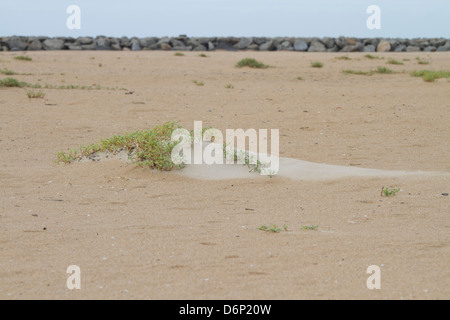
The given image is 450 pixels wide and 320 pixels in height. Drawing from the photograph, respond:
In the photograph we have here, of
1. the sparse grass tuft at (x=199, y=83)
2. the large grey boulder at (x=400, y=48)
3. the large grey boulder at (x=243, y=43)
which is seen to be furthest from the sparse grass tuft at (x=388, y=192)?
the large grey boulder at (x=400, y=48)

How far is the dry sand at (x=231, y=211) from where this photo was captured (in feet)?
12.2

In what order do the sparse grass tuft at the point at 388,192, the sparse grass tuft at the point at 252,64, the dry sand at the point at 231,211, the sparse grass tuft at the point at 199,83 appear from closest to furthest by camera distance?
Result: the dry sand at the point at 231,211 → the sparse grass tuft at the point at 388,192 → the sparse grass tuft at the point at 199,83 → the sparse grass tuft at the point at 252,64

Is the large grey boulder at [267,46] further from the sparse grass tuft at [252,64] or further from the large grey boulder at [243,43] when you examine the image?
the sparse grass tuft at [252,64]

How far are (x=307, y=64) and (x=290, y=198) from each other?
637 inches

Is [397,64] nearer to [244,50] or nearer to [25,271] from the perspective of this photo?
[244,50]

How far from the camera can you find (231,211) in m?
5.45

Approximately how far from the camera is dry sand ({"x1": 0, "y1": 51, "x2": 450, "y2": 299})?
371 cm

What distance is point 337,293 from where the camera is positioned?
11.5 ft

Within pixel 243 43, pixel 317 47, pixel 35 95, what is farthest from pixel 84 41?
pixel 35 95

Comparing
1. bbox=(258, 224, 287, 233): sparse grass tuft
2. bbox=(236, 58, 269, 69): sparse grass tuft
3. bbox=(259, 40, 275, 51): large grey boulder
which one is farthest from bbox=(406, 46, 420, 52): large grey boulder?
bbox=(258, 224, 287, 233): sparse grass tuft

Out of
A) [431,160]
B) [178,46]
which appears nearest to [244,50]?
[178,46]

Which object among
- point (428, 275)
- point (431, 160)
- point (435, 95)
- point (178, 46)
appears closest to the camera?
point (428, 275)
